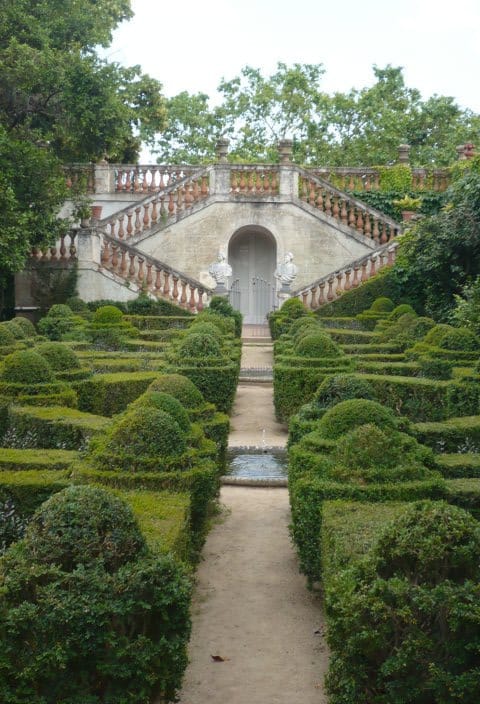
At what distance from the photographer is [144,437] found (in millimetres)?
8492

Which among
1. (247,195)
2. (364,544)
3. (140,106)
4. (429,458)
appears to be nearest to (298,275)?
(247,195)

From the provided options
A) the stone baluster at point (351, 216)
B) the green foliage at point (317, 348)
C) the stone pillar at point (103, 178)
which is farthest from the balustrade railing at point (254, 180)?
the green foliage at point (317, 348)

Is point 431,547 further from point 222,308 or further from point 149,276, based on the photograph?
point 149,276

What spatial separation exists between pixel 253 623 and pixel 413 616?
9.29 ft

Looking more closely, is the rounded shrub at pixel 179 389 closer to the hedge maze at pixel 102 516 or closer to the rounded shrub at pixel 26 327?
the hedge maze at pixel 102 516

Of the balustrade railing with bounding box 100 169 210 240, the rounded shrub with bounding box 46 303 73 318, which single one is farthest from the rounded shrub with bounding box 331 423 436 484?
the balustrade railing with bounding box 100 169 210 240

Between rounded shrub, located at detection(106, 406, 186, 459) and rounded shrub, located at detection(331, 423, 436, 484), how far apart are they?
1.50m

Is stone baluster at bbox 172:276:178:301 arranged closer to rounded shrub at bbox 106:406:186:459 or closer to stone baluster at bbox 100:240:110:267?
stone baluster at bbox 100:240:110:267

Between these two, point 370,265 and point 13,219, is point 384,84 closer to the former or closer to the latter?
point 370,265

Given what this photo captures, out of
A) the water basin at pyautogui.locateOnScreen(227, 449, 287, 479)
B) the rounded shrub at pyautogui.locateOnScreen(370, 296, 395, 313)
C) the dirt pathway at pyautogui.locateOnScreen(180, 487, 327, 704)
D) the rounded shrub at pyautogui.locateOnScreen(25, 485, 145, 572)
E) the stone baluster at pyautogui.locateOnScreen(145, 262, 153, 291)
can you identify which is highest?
the stone baluster at pyautogui.locateOnScreen(145, 262, 153, 291)

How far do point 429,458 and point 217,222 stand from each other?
2451 cm

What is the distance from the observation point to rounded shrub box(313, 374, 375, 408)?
1027 centimetres

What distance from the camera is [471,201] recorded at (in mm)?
24594

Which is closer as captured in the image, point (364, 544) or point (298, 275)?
point (364, 544)
